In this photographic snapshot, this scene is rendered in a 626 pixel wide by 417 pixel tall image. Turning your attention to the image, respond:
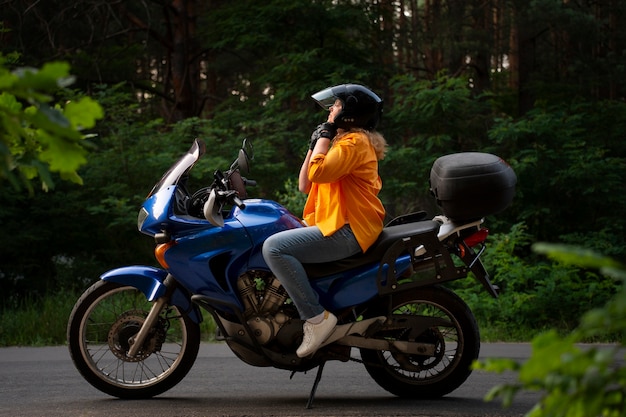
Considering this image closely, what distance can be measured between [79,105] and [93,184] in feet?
41.6

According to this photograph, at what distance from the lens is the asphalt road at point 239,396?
591 centimetres

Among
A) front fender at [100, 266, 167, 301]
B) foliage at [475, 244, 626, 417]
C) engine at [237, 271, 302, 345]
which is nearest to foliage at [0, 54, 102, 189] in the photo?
foliage at [475, 244, 626, 417]

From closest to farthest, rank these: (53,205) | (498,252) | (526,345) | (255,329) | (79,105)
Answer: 1. (79,105)
2. (255,329)
3. (526,345)
4. (498,252)
5. (53,205)

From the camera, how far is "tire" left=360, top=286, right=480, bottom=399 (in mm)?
6191

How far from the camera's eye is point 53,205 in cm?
1427

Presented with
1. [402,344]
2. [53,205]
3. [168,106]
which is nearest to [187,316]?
[402,344]

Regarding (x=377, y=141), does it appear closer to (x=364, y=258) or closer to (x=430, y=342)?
(x=364, y=258)

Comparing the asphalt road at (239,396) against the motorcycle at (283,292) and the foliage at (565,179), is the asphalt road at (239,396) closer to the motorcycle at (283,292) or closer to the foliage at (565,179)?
the motorcycle at (283,292)

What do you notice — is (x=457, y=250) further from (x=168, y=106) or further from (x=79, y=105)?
(x=168, y=106)

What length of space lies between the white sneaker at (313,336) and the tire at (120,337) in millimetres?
787

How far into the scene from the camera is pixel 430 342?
623 cm

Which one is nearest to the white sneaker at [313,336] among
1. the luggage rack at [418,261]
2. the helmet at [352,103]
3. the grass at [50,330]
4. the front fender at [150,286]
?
the luggage rack at [418,261]

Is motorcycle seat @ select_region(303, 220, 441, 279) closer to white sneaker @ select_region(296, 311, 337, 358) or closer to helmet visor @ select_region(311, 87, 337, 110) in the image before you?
white sneaker @ select_region(296, 311, 337, 358)

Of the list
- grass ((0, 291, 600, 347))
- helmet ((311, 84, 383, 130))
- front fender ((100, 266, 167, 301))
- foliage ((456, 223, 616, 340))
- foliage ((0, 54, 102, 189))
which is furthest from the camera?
foliage ((456, 223, 616, 340))
